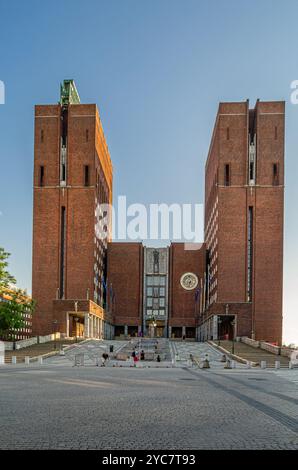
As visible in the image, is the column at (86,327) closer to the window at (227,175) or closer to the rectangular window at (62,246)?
the rectangular window at (62,246)

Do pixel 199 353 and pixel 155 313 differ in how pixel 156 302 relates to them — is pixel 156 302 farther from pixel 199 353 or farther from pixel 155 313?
pixel 199 353

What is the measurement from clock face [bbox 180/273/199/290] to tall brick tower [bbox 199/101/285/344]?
22309 mm

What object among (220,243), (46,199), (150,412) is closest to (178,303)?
(220,243)

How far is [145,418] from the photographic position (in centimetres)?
1222

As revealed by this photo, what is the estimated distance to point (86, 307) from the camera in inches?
3155

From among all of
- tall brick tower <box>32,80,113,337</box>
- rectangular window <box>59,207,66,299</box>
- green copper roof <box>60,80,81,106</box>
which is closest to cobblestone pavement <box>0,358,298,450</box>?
tall brick tower <box>32,80,113,337</box>

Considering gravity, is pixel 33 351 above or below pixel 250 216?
below

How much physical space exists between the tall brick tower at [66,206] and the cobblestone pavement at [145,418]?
66.1 metres

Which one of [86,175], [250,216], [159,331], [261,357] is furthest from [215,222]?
[261,357]

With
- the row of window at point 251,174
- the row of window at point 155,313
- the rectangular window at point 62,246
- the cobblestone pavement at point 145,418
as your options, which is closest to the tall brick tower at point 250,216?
the row of window at point 251,174

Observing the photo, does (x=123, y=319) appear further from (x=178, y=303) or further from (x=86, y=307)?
(x=86, y=307)

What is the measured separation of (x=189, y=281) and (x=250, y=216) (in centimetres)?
2861

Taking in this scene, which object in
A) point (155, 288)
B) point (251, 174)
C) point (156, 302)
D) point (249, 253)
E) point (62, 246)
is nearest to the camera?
point (249, 253)
